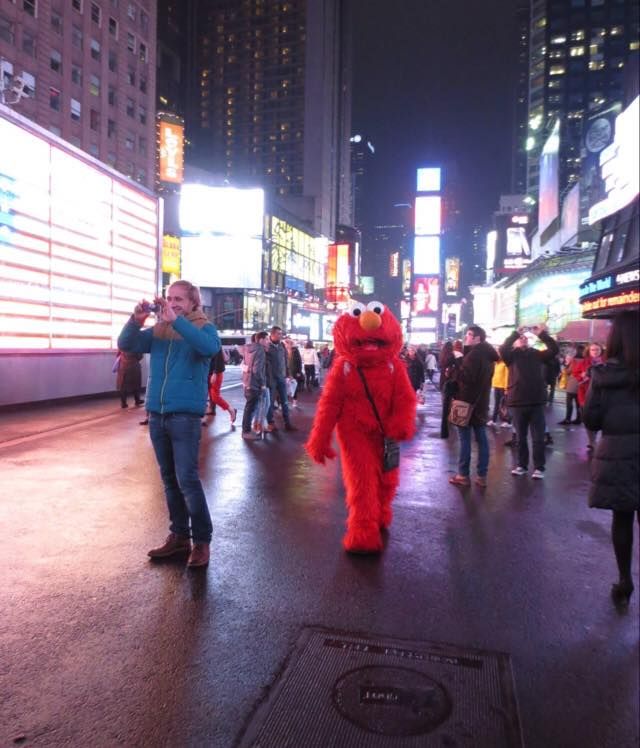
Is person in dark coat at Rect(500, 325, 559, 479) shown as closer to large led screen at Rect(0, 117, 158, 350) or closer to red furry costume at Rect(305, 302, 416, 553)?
red furry costume at Rect(305, 302, 416, 553)

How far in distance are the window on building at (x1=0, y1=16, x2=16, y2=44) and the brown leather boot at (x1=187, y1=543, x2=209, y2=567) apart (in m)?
48.3

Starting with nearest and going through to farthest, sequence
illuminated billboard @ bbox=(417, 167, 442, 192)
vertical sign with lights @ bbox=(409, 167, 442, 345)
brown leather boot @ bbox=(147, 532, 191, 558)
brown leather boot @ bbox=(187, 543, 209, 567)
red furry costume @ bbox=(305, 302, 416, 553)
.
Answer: brown leather boot @ bbox=(187, 543, 209, 567) → brown leather boot @ bbox=(147, 532, 191, 558) → red furry costume @ bbox=(305, 302, 416, 553) → illuminated billboard @ bbox=(417, 167, 442, 192) → vertical sign with lights @ bbox=(409, 167, 442, 345)

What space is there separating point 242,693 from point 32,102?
51.0m

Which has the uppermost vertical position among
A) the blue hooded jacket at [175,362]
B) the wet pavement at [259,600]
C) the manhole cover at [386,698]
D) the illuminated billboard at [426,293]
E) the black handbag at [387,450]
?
the illuminated billboard at [426,293]

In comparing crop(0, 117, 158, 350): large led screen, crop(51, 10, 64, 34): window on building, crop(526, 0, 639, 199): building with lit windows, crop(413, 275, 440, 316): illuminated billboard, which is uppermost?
crop(526, 0, 639, 199): building with lit windows

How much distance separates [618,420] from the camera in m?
3.52

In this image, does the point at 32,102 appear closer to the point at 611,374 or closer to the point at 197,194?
the point at 197,194

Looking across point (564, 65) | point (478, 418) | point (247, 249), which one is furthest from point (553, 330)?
point (564, 65)

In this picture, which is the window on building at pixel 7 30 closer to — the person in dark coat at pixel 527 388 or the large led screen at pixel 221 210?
the large led screen at pixel 221 210

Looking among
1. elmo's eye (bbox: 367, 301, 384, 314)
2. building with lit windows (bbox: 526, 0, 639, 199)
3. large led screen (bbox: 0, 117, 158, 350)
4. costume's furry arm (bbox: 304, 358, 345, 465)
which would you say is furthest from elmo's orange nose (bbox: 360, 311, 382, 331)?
building with lit windows (bbox: 526, 0, 639, 199)

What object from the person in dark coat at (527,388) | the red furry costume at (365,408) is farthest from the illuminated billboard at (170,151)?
the red furry costume at (365,408)

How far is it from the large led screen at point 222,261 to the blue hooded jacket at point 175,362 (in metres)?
50.8

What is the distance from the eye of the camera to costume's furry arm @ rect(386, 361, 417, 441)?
4836 mm

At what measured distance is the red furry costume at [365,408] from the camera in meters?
4.83
